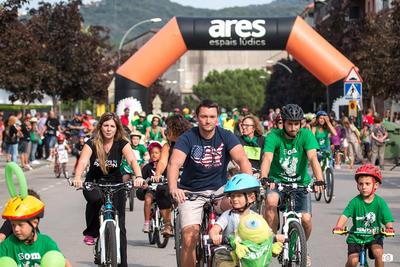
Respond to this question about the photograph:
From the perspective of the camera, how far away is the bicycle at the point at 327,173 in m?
20.8

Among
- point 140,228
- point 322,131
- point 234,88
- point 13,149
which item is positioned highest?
point 234,88

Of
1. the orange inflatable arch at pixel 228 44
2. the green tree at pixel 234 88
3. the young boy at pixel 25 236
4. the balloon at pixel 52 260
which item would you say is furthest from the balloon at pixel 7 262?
the green tree at pixel 234 88

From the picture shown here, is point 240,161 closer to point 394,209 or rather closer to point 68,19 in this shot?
point 394,209

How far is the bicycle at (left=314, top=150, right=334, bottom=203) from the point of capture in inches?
817

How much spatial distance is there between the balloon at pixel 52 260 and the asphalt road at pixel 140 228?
551cm

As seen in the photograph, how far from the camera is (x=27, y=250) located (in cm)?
724

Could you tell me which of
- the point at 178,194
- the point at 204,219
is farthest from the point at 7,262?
the point at 204,219

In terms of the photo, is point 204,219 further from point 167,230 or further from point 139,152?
point 139,152

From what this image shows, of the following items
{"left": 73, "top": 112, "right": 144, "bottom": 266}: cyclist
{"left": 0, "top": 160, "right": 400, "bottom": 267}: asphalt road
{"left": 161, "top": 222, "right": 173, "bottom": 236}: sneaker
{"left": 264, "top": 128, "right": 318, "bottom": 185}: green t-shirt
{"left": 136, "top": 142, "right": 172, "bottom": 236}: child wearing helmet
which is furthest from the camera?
{"left": 136, "top": 142, "right": 172, "bottom": 236}: child wearing helmet

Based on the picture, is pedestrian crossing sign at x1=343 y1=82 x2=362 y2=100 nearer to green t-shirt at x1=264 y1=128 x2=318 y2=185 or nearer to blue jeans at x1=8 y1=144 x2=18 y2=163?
blue jeans at x1=8 y1=144 x2=18 y2=163

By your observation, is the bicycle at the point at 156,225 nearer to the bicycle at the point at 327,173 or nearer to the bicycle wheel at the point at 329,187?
the bicycle at the point at 327,173

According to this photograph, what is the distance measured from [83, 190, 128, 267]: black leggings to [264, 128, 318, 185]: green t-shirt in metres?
1.40

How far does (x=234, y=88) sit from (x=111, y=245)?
177m

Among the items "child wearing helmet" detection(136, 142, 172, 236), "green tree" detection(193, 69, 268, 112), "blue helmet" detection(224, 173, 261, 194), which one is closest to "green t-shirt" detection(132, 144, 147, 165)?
"child wearing helmet" detection(136, 142, 172, 236)
